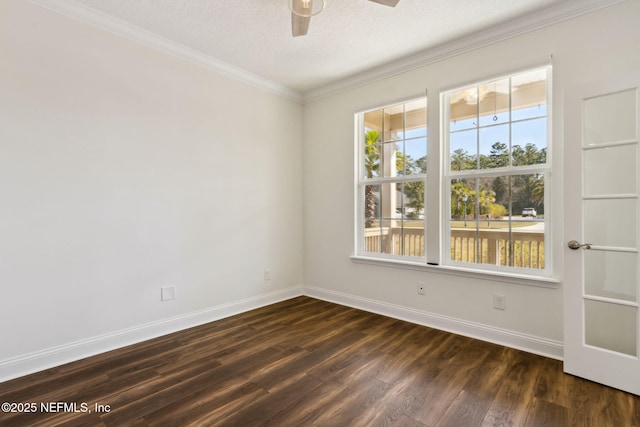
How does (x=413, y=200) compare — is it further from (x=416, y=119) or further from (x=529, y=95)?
(x=529, y=95)

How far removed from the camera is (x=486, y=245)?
2.95 m

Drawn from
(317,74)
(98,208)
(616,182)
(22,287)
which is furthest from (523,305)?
(22,287)

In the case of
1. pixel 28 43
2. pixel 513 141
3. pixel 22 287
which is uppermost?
pixel 28 43

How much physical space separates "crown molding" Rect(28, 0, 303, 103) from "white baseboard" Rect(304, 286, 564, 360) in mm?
2778

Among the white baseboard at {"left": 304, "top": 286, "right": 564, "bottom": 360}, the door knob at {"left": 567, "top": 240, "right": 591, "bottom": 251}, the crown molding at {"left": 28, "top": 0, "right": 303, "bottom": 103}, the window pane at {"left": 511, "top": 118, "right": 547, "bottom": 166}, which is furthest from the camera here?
the window pane at {"left": 511, "top": 118, "right": 547, "bottom": 166}

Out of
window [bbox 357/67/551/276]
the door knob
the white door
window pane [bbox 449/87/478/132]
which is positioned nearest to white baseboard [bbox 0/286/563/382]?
the white door

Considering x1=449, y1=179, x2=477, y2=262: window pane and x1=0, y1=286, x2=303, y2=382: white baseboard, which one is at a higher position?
x1=449, y1=179, x2=477, y2=262: window pane

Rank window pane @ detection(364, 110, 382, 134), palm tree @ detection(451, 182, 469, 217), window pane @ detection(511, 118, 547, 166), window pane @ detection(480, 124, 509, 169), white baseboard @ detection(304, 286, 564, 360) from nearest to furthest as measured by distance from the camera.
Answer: white baseboard @ detection(304, 286, 564, 360)
window pane @ detection(511, 118, 547, 166)
window pane @ detection(480, 124, 509, 169)
palm tree @ detection(451, 182, 469, 217)
window pane @ detection(364, 110, 382, 134)

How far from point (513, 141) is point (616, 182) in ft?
2.78

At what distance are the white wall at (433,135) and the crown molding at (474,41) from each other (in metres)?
0.05

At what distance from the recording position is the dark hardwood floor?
179 cm

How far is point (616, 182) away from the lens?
212 cm

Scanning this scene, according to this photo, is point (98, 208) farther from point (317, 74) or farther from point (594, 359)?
point (594, 359)

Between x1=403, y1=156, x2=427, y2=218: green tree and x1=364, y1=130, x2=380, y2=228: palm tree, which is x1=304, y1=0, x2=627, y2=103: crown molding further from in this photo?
x1=403, y1=156, x2=427, y2=218: green tree
